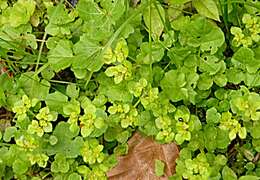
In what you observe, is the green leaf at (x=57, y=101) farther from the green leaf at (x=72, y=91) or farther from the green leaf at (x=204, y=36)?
the green leaf at (x=204, y=36)

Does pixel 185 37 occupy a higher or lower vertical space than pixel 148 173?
higher

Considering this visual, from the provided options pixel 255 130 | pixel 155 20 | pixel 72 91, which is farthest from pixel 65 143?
pixel 255 130

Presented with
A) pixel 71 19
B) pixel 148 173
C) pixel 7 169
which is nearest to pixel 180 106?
pixel 148 173

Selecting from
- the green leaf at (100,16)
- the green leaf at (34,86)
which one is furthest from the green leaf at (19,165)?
the green leaf at (100,16)

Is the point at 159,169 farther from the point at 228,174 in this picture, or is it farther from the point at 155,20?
the point at 155,20

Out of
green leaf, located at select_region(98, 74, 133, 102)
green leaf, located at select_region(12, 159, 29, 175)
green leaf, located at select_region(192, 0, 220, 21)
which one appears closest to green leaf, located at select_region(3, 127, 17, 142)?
green leaf, located at select_region(12, 159, 29, 175)

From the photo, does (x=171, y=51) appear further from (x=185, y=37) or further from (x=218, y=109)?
(x=218, y=109)
